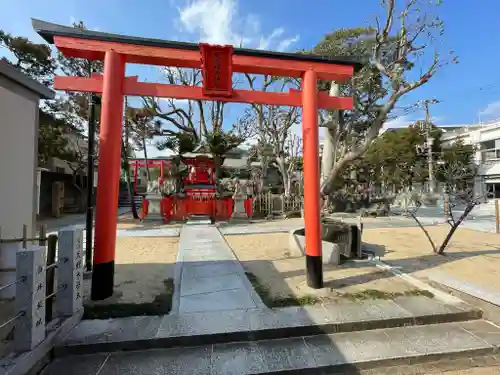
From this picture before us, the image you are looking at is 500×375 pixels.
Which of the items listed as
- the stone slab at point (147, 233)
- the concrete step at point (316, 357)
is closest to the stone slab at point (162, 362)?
A: the concrete step at point (316, 357)

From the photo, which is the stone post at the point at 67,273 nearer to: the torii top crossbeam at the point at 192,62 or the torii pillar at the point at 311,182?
the torii top crossbeam at the point at 192,62

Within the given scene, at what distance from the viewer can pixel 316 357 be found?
2.87 metres

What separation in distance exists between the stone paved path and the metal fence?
1282 mm

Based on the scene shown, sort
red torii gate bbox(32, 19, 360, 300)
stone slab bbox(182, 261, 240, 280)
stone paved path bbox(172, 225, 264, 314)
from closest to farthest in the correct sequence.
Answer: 1. stone paved path bbox(172, 225, 264, 314)
2. red torii gate bbox(32, 19, 360, 300)
3. stone slab bbox(182, 261, 240, 280)

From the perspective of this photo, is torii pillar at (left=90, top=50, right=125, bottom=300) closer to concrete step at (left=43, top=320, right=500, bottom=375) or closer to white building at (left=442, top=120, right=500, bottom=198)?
concrete step at (left=43, top=320, right=500, bottom=375)

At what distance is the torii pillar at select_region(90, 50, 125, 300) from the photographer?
396 centimetres

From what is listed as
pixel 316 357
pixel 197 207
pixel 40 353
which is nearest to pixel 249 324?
pixel 316 357

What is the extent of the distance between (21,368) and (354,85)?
14866mm

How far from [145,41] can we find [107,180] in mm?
2162

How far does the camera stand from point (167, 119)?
19.6 metres

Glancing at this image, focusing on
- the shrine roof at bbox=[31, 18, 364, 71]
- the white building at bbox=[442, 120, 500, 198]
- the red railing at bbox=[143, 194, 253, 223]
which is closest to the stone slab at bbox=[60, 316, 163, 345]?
the shrine roof at bbox=[31, 18, 364, 71]

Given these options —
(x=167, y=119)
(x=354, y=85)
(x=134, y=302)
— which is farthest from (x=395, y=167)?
(x=134, y=302)

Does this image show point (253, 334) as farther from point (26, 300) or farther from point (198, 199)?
point (198, 199)

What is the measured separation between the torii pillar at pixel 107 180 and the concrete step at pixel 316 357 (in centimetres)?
130
